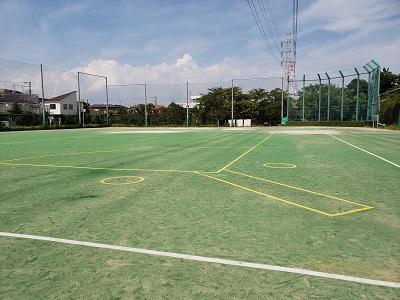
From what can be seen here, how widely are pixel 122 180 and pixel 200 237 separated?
151 inches

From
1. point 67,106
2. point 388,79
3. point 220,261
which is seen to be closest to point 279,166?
point 220,261

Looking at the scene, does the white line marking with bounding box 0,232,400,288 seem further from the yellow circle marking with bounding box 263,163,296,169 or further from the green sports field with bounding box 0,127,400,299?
the yellow circle marking with bounding box 263,163,296,169

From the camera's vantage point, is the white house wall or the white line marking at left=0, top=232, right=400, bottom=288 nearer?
the white line marking at left=0, top=232, right=400, bottom=288

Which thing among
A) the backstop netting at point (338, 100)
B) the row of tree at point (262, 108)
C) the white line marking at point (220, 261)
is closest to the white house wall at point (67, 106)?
the row of tree at point (262, 108)

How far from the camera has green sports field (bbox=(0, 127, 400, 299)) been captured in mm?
2518

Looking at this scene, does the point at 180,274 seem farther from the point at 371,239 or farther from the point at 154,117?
the point at 154,117

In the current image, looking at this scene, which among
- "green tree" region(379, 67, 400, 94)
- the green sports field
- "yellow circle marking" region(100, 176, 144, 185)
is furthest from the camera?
"green tree" region(379, 67, 400, 94)

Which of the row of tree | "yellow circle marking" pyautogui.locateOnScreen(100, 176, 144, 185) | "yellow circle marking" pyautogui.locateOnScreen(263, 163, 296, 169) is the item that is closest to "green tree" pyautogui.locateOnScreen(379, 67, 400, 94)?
the row of tree

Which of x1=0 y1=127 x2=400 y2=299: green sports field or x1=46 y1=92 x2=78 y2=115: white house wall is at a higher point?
x1=46 y1=92 x2=78 y2=115: white house wall

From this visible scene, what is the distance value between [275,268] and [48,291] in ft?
6.30

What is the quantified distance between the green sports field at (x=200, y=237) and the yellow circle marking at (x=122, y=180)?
2cm

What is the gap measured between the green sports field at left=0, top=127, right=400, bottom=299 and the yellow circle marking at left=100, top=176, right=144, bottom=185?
0.02 m

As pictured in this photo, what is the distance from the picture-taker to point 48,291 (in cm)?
245

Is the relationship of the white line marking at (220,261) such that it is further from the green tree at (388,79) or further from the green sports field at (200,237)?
the green tree at (388,79)
